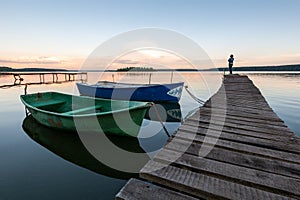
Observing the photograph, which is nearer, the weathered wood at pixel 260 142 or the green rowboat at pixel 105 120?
the weathered wood at pixel 260 142

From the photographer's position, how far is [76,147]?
6.07 meters

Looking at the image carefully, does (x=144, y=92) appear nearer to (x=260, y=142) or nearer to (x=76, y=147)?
(x=76, y=147)

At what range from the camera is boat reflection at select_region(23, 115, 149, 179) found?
4.89 meters

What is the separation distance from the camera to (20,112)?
36.6ft

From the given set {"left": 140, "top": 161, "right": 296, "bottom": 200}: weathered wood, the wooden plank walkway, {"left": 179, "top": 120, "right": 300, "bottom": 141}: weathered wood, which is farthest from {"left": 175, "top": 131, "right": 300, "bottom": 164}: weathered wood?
{"left": 140, "top": 161, "right": 296, "bottom": 200}: weathered wood

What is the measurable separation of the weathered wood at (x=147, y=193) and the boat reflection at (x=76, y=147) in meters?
3.11

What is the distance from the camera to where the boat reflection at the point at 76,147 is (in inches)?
192

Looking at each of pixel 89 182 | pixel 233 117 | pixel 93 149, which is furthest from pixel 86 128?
pixel 233 117

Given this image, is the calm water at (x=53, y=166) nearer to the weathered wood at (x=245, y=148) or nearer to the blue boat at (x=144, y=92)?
the weathered wood at (x=245, y=148)

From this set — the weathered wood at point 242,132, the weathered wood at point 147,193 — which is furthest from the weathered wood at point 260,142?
the weathered wood at point 147,193

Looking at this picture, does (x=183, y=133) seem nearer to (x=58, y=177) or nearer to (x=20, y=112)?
(x=58, y=177)

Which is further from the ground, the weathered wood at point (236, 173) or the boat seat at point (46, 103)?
the weathered wood at point (236, 173)

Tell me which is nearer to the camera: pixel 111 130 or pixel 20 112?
pixel 111 130

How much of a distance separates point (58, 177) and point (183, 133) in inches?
140
